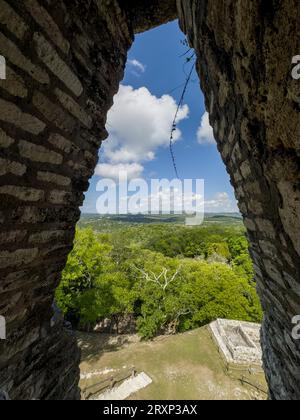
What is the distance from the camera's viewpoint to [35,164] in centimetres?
158

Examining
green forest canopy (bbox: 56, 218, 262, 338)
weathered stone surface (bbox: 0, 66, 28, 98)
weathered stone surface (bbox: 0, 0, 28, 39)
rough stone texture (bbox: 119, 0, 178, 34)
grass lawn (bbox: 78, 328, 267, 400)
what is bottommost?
grass lawn (bbox: 78, 328, 267, 400)

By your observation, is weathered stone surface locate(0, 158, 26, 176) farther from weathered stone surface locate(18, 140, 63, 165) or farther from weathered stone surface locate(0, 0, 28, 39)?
weathered stone surface locate(0, 0, 28, 39)

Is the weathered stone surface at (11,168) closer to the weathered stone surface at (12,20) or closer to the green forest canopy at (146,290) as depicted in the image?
the weathered stone surface at (12,20)

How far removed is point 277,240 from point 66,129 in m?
1.87

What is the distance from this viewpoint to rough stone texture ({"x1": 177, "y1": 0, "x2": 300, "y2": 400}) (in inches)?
37.5

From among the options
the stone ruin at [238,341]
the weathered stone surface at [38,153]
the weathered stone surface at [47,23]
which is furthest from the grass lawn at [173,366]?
the weathered stone surface at [47,23]

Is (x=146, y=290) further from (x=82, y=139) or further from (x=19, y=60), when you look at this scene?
(x=19, y=60)

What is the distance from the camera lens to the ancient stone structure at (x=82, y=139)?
111cm

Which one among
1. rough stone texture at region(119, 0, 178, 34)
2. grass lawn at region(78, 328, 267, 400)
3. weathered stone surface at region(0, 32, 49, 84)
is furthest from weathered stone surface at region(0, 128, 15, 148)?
grass lawn at region(78, 328, 267, 400)

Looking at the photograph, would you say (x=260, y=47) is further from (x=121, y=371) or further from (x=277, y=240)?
(x=121, y=371)

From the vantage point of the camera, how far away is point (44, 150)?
1.63 metres

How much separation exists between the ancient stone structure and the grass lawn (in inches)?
392
